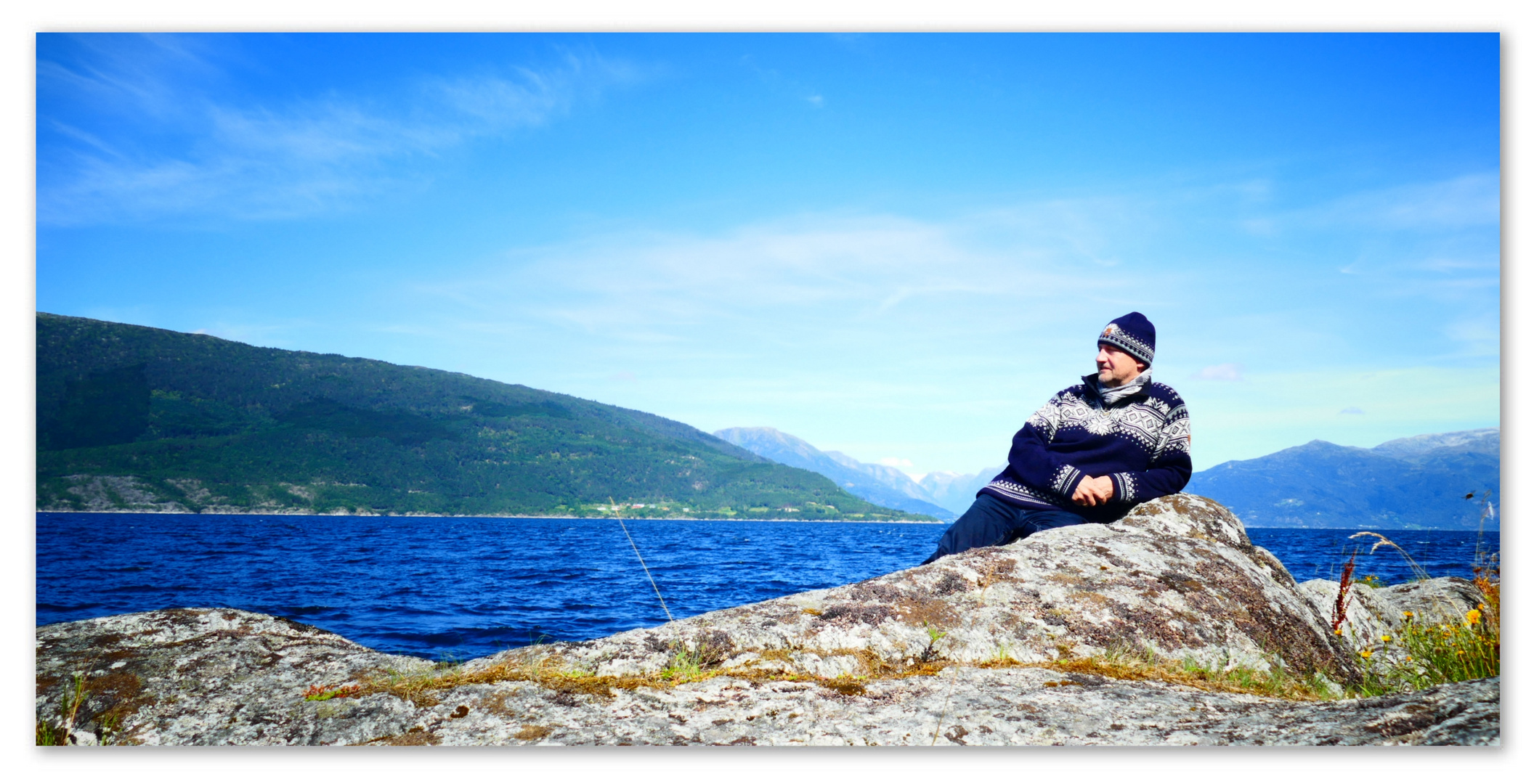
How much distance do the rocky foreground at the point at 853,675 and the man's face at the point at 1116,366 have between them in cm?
110

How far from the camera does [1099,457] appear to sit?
474cm

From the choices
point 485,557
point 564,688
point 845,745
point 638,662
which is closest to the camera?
point 845,745

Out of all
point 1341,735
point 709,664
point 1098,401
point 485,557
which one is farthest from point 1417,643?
point 485,557

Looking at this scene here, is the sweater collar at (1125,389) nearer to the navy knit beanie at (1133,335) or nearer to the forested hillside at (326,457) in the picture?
the navy knit beanie at (1133,335)

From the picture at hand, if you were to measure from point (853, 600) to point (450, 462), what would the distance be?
6756 inches

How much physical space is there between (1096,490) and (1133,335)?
3.31ft

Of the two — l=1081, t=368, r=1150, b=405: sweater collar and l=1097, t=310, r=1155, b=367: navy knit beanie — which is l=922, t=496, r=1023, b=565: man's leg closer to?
l=1081, t=368, r=1150, b=405: sweater collar

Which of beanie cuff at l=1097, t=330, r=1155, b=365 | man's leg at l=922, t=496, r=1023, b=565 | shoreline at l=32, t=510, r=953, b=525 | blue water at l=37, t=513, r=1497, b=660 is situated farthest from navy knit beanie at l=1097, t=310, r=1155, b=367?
shoreline at l=32, t=510, r=953, b=525

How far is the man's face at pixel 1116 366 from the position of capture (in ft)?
15.7

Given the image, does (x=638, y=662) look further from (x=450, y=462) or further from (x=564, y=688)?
(x=450, y=462)

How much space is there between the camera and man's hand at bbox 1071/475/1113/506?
460cm

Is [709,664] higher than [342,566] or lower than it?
higher

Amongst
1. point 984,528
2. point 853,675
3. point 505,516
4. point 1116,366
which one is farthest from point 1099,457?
point 505,516

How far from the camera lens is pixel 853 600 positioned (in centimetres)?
367
